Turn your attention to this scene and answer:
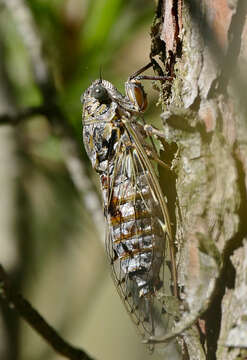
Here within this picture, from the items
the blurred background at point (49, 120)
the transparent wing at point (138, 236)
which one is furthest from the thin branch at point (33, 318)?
the blurred background at point (49, 120)

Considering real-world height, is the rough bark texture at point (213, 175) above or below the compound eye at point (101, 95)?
below

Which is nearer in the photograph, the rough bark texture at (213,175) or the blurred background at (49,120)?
the rough bark texture at (213,175)

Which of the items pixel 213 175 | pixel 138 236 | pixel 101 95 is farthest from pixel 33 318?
pixel 101 95

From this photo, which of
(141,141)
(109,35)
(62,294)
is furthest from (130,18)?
(62,294)

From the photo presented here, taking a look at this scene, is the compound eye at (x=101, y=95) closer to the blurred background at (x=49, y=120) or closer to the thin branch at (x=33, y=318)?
the blurred background at (x=49, y=120)

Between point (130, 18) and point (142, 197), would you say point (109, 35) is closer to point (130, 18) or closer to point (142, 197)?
point (130, 18)

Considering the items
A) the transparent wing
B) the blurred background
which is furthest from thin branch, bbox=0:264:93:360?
the blurred background

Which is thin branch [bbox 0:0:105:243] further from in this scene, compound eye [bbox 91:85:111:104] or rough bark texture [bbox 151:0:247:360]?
rough bark texture [bbox 151:0:247:360]
